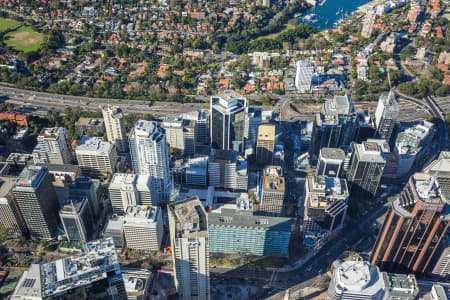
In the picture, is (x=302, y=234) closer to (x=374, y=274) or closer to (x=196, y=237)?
(x=374, y=274)

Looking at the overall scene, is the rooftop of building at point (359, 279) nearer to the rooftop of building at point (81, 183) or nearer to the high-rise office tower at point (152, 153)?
the high-rise office tower at point (152, 153)

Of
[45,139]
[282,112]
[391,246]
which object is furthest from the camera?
[282,112]

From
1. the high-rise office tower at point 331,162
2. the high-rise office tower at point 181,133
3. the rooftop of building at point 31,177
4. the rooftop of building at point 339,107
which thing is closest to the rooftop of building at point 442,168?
the high-rise office tower at point 331,162

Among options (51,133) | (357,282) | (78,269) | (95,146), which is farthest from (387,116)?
(51,133)

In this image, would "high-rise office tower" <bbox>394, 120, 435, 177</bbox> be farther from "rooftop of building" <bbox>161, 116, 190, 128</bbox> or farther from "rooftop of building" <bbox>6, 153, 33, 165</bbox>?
"rooftop of building" <bbox>6, 153, 33, 165</bbox>

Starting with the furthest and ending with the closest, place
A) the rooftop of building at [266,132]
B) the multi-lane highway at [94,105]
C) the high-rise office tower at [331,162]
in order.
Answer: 1. the multi-lane highway at [94,105]
2. the rooftop of building at [266,132]
3. the high-rise office tower at [331,162]

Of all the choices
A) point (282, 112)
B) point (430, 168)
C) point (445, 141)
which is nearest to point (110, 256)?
point (430, 168)
